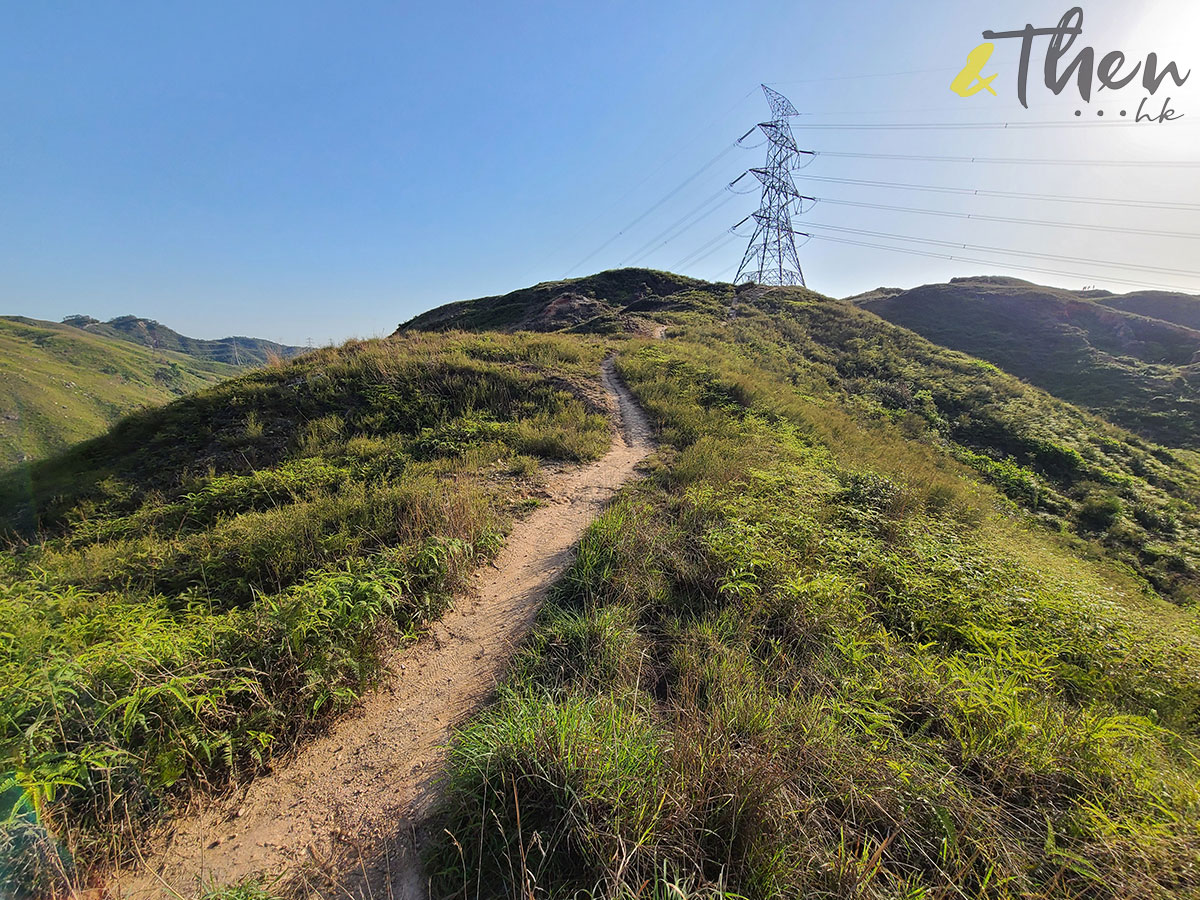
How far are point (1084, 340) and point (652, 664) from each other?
52753mm

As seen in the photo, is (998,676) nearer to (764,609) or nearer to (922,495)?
(764,609)

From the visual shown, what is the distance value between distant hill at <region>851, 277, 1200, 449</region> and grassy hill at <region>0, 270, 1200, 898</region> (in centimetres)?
2364

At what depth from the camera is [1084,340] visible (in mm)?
35250

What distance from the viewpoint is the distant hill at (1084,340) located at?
24.2m

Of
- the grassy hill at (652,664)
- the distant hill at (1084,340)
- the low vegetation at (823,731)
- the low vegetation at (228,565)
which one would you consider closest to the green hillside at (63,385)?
the low vegetation at (228,565)

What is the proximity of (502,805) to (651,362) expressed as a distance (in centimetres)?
1490

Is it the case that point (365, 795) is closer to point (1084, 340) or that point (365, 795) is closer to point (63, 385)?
point (1084, 340)

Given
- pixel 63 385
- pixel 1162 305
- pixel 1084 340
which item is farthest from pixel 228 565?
pixel 63 385

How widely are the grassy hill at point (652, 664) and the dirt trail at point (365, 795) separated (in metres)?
0.21

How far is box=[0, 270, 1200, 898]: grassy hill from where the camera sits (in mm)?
2180

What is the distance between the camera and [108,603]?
428 centimetres

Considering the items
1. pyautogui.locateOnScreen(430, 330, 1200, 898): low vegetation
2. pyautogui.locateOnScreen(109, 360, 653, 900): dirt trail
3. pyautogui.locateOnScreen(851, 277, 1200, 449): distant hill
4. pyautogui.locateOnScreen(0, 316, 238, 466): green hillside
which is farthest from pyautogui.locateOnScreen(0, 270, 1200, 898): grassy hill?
pyautogui.locateOnScreen(851, 277, 1200, 449): distant hill

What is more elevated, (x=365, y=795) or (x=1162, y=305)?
(x=1162, y=305)

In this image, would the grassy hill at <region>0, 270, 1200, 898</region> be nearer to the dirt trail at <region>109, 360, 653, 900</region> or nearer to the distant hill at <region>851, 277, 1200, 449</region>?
the dirt trail at <region>109, 360, 653, 900</region>
